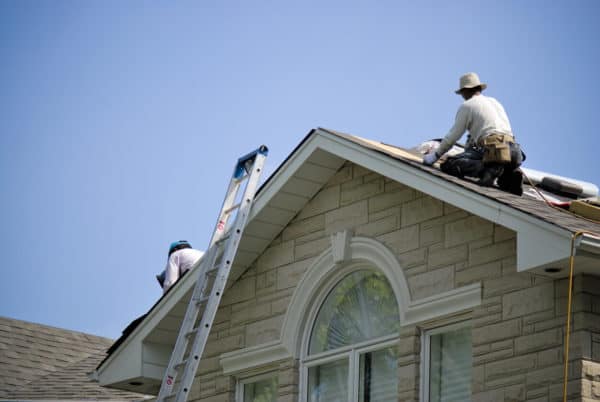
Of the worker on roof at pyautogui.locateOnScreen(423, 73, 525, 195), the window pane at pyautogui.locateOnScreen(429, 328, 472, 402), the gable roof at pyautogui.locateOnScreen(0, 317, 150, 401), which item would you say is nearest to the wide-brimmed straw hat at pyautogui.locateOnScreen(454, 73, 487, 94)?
the worker on roof at pyautogui.locateOnScreen(423, 73, 525, 195)

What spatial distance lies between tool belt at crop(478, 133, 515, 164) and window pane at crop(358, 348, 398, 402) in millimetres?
1980

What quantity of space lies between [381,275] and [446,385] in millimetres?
1484

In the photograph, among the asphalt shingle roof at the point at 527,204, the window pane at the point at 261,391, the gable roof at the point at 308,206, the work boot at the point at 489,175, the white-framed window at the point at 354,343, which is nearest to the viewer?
the gable roof at the point at 308,206

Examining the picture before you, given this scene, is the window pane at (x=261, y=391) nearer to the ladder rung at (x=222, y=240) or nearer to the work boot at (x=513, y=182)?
the ladder rung at (x=222, y=240)

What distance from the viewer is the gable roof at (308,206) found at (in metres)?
9.66

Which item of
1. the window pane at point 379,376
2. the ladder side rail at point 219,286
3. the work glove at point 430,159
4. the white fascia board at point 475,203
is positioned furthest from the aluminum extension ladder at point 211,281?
the work glove at point 430,159

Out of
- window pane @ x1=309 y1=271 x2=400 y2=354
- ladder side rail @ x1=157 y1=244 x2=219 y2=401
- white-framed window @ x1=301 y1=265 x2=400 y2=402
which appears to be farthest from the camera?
ladder side rail @ x1=157 y1=244 x2=219 y2=401

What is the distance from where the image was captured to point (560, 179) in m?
13.4

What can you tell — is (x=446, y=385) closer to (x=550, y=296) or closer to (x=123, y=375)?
(x=550, y=296)

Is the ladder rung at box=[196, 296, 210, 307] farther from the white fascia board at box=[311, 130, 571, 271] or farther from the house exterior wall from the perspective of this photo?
the white fascia board at box=[311, 130, 571, 271]

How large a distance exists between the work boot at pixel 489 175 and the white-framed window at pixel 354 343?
58.7 inches

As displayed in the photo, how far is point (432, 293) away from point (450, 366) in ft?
2.21

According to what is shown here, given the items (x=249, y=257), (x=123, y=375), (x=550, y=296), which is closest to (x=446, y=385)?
(x=550, y=296)

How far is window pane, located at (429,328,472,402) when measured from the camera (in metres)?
10.8
